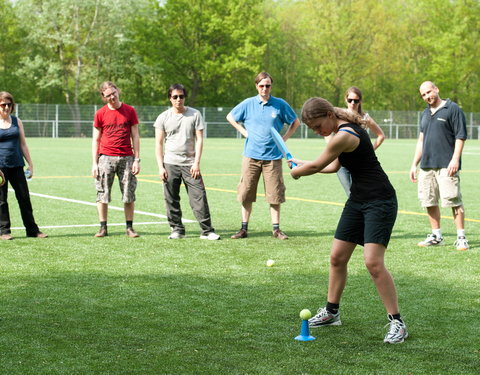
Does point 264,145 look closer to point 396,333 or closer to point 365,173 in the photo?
point 365,173

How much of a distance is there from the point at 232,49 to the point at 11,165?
58.6 m

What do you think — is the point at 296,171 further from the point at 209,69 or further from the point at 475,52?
the point at 475,52

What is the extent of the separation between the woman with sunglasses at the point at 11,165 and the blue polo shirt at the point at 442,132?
4.98 meters

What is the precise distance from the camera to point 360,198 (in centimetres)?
564

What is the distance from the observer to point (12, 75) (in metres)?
64.5

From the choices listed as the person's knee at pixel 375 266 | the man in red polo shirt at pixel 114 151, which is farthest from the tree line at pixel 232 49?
the person's knee at pixel 375 266

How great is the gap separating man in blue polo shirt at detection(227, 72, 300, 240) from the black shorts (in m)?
4.43

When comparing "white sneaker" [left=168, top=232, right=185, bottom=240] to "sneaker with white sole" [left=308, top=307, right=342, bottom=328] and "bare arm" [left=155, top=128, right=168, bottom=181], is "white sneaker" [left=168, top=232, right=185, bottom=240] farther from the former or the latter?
"sneaker with white sole" [left=308, top=307, right=342, bottom=328]

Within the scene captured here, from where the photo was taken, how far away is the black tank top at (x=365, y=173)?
5.48 meters

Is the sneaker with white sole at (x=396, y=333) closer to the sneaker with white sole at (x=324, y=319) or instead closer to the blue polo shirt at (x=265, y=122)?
the sneaker with white sole at (x=324, y=319)

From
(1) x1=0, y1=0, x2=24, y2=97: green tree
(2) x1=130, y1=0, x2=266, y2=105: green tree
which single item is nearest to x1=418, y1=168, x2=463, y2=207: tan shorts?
(2) x1=130, y1=0, x2=266, y2=105: green tree

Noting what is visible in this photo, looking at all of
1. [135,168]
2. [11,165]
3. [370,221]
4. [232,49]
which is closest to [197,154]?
[135,168]

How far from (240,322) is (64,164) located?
65.4 feet

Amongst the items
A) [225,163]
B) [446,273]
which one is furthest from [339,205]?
[225,163]
